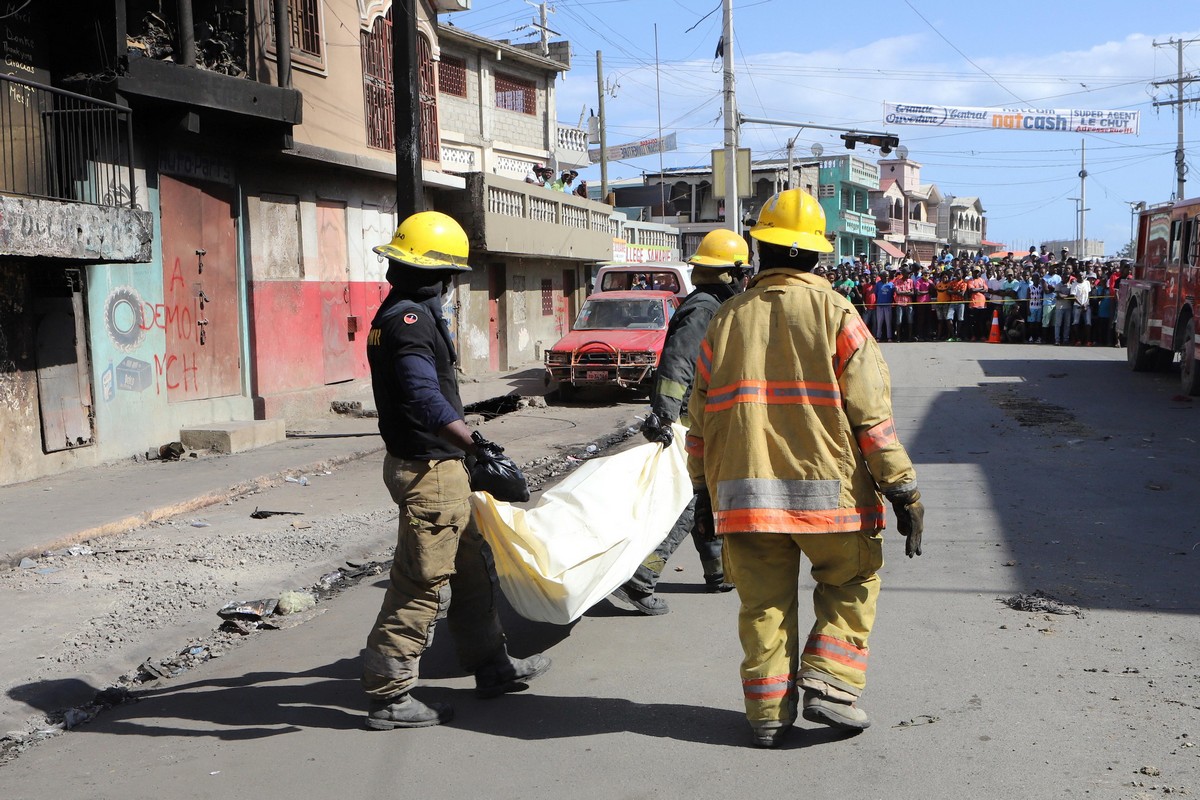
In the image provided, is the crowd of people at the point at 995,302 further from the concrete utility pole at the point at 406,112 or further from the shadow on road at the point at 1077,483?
the concrete utility pole at the point at 406,112

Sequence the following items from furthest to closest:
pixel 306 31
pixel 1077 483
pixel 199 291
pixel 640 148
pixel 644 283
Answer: pixel 640 148 → pixel 644 283 → pixel 306 31 → pixel 199 291 → pixel 1077 483

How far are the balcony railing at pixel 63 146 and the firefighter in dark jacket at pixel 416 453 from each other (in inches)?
273

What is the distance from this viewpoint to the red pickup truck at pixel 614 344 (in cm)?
1644

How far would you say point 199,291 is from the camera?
12836 millimetres

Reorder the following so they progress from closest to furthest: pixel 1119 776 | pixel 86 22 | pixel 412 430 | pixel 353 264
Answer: pixel 1119 776
pixel 412 430
pixel 86 22
pixel 353 264

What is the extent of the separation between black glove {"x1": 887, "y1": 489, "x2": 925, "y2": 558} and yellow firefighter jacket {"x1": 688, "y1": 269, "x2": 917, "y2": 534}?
0.13 ft

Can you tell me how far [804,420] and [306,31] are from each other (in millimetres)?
13349

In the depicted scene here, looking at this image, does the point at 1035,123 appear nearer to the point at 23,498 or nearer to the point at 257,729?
the point at 23,498

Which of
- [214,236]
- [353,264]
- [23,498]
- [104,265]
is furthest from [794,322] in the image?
[353,264]

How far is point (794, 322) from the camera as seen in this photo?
387 cm

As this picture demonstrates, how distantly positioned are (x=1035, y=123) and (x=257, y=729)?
42118mm

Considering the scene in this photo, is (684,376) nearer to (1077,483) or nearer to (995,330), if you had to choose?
(1077,483)

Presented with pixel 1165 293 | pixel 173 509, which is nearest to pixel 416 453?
pixel 173 509

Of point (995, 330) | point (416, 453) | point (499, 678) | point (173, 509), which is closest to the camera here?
point (416, 453)
